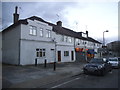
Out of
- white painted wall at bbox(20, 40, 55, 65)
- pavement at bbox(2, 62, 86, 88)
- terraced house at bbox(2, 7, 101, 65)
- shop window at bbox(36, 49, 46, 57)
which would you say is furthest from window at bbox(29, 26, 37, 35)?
pavement at bbox(2, 62, 86, 88)

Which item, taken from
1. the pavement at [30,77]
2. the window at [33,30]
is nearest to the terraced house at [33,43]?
the window at [33,30]

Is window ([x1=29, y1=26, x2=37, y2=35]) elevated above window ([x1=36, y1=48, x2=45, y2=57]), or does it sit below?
above

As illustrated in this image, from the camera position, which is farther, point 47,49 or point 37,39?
point 47,49

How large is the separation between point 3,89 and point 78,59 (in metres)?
22.4

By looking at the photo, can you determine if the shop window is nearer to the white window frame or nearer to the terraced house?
the terraced house

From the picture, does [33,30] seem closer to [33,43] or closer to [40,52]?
[33,43]

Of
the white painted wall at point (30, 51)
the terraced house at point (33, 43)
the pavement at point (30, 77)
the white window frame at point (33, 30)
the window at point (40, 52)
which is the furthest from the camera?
the window at point (40, 52)

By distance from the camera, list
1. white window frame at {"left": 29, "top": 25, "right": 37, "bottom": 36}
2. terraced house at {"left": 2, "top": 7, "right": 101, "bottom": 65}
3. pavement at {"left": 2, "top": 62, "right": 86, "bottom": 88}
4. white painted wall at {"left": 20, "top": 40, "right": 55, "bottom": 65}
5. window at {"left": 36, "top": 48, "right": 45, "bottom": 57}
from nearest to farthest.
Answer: pavement at {"left": 2, "top": 62, "right": 86, "bottom": 88} → white painted wall at {"left": 20, "top": 40, "right": 55, "bottom": 65} → terraced house at {"left": 2, "top": 7, "right": 101, "bottom": 65} → white window frame at {"left": 29, "top": 25, "right": 37, "bottom": 36} → window at {"left": 36, "top": 48, "right": 45, "bottom": 57}

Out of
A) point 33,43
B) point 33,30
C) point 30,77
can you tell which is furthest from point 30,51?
point 30,77

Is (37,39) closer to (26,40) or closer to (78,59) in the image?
(26,40)

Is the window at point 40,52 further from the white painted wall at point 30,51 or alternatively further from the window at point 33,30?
the window at point 33,30

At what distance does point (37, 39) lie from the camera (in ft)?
59.9

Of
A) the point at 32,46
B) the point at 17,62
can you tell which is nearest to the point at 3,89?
the point at 17,62

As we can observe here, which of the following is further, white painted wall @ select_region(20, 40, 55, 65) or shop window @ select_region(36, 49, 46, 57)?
shop window @ select_region(36, 49, 46, 57)
